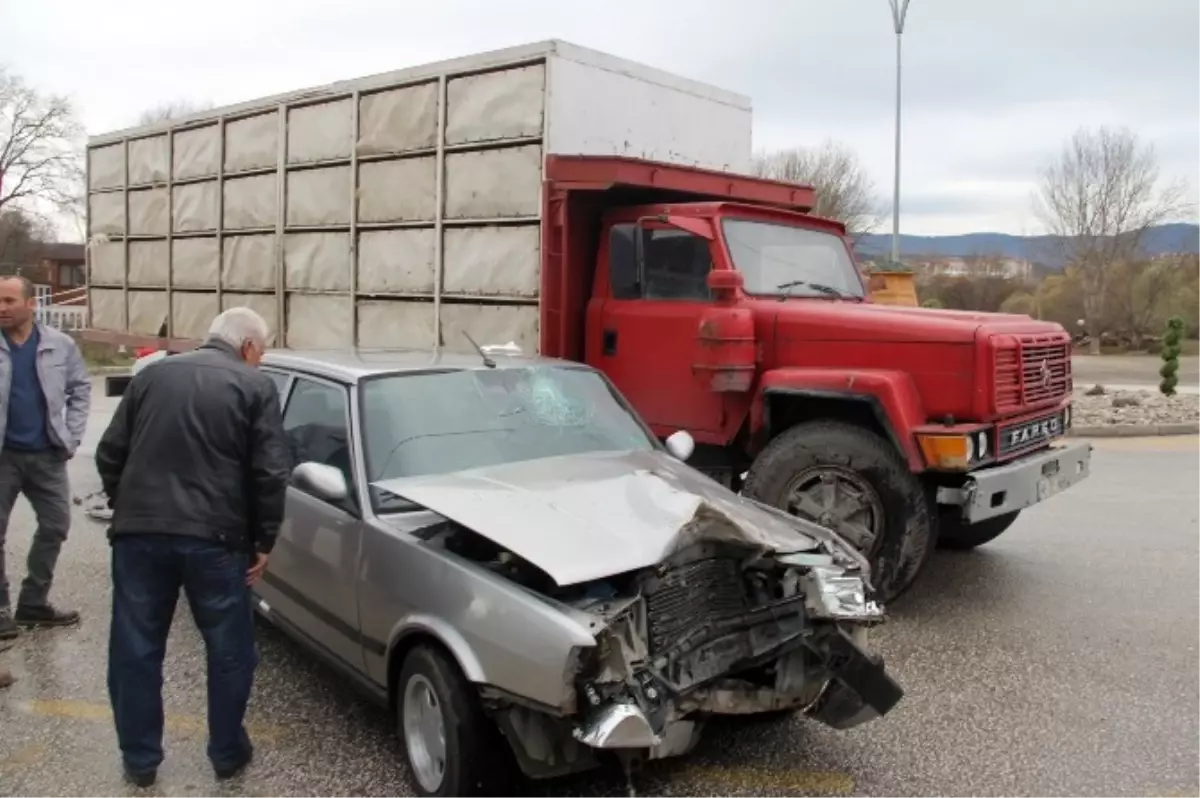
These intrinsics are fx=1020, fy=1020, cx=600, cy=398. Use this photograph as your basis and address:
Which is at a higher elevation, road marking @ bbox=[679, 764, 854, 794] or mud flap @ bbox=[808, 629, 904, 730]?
mud flap @ bbox=[808, 629, 904, 730]

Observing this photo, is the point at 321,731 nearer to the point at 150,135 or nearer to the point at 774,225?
the point at 774,225

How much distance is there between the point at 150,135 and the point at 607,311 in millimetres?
6271

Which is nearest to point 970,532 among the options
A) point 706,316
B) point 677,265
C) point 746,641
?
point 706,316

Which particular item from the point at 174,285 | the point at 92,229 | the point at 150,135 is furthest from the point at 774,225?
the point at 92,229

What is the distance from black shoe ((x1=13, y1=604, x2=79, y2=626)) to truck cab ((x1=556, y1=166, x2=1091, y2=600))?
3422 mm

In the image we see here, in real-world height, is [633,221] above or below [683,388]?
above

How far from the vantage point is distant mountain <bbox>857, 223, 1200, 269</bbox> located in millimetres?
37969

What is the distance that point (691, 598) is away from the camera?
3.41 metres

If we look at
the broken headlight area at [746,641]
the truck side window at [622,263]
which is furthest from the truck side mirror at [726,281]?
the broken headlight area at [746,641]

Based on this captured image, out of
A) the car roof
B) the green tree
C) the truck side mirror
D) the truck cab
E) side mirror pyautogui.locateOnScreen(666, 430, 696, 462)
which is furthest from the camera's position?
the green tree

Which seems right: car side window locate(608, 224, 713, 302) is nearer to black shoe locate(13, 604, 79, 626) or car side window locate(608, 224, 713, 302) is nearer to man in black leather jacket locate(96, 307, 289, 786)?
man in black leather jacket locate(96, 307, 289, 786)

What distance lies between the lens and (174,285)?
396 inches

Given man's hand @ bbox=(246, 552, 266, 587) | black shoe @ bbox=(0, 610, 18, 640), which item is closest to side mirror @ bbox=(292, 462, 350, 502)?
man's hand @ bbox=(246, 552, 266, 587)

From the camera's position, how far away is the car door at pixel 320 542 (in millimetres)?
3873
